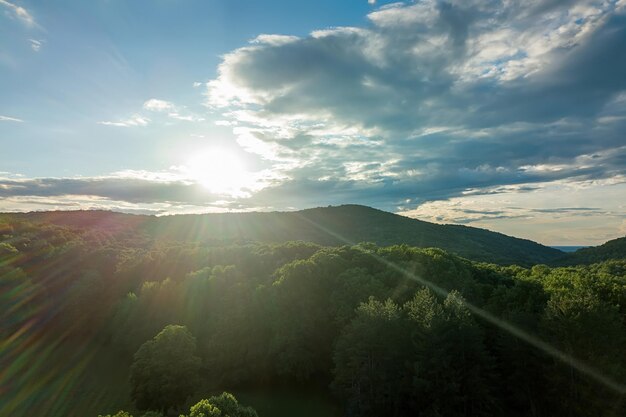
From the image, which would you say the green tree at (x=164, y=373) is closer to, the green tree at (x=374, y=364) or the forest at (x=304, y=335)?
the forest at (x=304, y=335)

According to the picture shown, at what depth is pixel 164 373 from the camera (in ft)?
148

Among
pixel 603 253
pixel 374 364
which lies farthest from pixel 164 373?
pixel 603 253

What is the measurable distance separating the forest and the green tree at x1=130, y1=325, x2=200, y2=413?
0.53 feet

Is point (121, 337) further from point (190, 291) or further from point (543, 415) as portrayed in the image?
point (543, 415)

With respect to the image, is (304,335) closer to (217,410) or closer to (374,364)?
(374,364)

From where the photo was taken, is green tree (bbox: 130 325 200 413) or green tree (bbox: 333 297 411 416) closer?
green tree (bbox: 333 297 411 416)

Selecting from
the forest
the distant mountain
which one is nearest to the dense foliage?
the forest

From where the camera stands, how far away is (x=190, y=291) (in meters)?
70.1

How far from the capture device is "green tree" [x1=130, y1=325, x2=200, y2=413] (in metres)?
44.8

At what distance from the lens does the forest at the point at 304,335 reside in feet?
128

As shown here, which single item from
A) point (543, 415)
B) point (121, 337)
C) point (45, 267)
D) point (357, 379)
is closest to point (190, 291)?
point (121, 337)

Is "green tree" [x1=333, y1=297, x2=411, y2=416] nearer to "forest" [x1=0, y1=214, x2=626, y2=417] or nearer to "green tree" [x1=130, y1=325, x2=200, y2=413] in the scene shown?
"forest" [x1=0, y1=214, x2=626, y2=417]

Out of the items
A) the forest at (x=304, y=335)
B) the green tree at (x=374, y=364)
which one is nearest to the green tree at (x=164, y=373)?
the forest at (x=304, y=335)

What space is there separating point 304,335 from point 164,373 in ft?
66.3
